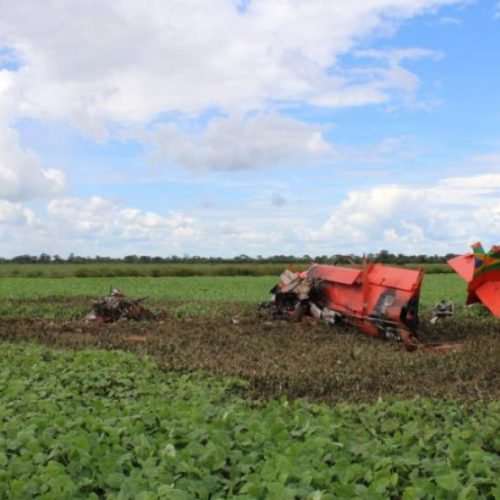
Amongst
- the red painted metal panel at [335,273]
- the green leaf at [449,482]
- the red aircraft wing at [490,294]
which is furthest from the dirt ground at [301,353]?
the green leaf at [449,482]

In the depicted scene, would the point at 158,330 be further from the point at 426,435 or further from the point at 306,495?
the point at 306,495

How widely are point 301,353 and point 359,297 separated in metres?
3.34

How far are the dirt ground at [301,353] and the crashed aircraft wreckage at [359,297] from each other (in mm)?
330

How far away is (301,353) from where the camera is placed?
11219 millimetres

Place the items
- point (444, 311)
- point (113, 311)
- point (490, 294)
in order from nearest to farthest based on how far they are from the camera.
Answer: point (444, 311)
point (113, 311)
point (490, 294)

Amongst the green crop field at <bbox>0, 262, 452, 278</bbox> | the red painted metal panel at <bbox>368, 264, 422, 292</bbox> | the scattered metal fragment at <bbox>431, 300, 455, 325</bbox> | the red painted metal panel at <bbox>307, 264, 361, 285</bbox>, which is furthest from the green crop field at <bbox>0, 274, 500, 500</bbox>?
the green crop field at <bbox>0, 262, 452, 278</bbox>

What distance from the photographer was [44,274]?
44.7 metres

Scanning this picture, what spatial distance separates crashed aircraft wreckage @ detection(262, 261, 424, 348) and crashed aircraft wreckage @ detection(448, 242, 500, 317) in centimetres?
325

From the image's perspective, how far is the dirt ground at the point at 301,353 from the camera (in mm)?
8398

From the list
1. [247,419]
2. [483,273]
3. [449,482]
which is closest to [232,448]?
[247,419]

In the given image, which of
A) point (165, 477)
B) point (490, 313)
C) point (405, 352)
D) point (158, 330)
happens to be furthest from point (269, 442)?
point (490, 313)

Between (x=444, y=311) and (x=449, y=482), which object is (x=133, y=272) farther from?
(x=449, y=482)

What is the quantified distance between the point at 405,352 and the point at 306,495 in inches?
318

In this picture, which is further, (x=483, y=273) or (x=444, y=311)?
(x=483, y=273)
